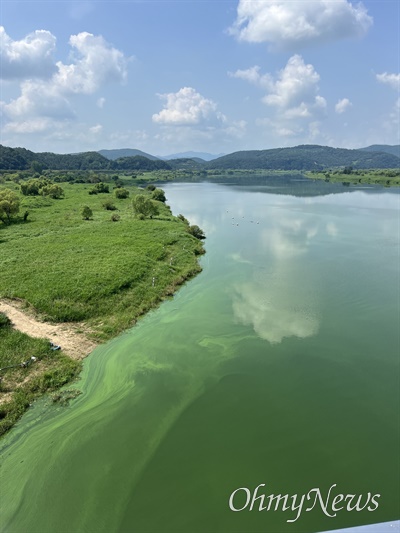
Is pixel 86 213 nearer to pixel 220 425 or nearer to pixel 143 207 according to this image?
pixel 143 207

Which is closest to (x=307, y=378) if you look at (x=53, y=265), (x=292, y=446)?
(x=292, y=446)

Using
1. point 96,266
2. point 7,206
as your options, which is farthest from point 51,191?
point 96,266

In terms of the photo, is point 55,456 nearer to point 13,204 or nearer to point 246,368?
point 246,368

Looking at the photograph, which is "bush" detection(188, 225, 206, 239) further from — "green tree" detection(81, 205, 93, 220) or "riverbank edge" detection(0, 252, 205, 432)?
"riverbank edge" detection(0, 252, 205, 432)

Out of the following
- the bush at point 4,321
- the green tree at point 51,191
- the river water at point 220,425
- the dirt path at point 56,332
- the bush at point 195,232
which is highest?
the green tree at point 51,191

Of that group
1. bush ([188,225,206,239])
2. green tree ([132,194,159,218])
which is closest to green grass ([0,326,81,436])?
bush ([188,225,206,239])

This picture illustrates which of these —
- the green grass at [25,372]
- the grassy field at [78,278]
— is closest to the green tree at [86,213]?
the grassy field at [78,278]

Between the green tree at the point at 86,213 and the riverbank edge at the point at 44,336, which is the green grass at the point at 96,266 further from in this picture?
the green tree at the point at 86,213
